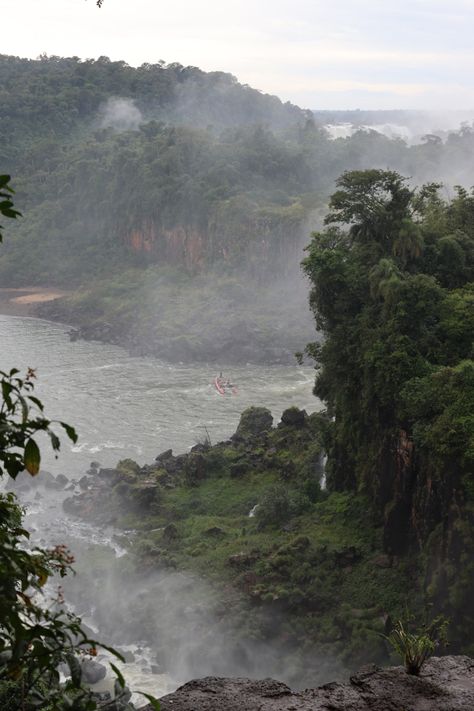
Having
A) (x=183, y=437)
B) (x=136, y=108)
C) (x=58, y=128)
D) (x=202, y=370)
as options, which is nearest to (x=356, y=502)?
(x=183, y=437)

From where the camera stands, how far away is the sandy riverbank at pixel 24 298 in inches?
2719

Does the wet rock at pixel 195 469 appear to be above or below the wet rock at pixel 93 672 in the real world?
above

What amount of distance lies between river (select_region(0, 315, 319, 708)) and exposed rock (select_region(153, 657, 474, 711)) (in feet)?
46.7

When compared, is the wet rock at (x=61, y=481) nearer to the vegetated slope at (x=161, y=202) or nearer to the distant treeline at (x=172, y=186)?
the vegetated slope at (x=161, y=202)

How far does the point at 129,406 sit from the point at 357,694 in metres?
37.3

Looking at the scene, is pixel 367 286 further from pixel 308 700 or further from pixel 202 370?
pixel 202 370

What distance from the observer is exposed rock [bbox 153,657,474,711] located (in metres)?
6.17

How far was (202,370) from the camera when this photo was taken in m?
50.9

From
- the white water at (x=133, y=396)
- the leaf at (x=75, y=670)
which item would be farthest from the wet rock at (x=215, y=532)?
the leaf at (x=75, y=670)

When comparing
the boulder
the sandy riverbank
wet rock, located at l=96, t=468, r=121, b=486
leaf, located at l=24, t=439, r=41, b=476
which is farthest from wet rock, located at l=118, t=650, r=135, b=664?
the sandy riverbank

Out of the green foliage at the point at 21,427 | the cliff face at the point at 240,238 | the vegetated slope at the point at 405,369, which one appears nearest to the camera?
the green foliage at the point at 21,427

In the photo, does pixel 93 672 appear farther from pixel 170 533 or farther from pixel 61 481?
pixel 61 481

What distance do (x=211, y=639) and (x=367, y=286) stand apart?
11304 millimetres

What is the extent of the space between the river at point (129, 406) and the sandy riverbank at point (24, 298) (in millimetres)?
8013
